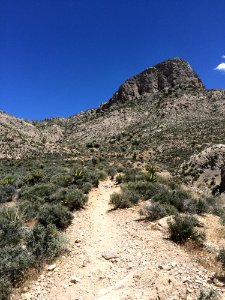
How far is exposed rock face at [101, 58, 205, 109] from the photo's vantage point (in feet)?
283

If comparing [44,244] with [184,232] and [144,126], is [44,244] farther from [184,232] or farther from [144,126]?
[144,126]

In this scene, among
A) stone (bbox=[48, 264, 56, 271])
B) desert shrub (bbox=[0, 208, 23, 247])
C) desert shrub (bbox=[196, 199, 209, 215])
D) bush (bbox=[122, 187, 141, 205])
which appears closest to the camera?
stone (bbox=[48, 264, 56, 271])

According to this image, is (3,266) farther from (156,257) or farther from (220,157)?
(220,157)

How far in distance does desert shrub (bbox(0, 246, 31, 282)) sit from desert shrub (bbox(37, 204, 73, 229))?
98.5 inches

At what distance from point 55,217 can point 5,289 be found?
13.9ft

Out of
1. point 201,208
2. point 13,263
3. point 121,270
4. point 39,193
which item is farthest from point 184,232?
point 39,193

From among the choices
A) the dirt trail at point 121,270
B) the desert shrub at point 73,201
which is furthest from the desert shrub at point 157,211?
the desert shrub at point 73,201

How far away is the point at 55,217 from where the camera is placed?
33.8ft

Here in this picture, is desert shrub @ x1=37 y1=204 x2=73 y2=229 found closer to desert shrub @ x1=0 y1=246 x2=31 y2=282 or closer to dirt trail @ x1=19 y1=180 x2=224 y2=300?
dirt trail @ x1=19 y1=180 x2=224 y2=300

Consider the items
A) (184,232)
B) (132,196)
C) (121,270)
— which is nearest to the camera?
(121,270)

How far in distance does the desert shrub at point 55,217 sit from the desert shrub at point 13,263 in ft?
8.21

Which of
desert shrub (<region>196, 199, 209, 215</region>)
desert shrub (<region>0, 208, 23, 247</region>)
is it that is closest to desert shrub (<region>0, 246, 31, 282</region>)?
desert shrub (<region>0, 208, 23, 247</region>)

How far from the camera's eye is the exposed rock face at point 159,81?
86.2m

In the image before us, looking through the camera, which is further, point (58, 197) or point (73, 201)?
point (58, 197)
